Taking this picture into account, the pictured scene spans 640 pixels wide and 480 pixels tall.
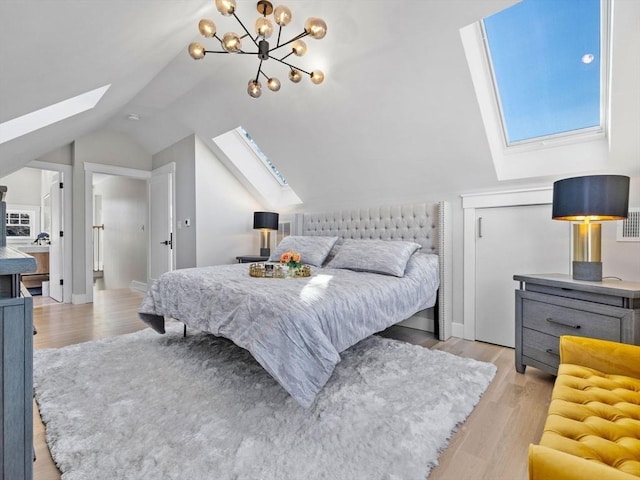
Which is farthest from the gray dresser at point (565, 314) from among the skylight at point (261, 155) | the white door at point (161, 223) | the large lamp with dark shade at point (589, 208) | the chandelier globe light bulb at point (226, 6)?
the white door at point (161, 223)

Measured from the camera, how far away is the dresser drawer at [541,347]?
6.71 feet

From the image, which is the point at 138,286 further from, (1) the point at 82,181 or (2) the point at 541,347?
(2) the point at 541,347

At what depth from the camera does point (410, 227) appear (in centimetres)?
342

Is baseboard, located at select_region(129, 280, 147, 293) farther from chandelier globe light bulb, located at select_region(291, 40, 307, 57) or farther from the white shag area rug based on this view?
chandelier globe light bulb, located at select_region(291, 40, 307, 57)

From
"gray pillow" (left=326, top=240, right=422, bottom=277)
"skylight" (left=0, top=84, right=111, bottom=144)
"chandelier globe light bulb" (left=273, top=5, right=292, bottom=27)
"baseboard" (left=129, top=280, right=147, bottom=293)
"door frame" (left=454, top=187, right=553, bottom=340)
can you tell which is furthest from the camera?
"baseboard" (left=129, top=280, right=147, bottom=293)

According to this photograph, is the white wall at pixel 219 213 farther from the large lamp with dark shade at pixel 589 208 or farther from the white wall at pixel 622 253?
the white wall at pixel 622 253

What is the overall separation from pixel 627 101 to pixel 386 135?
1.75m

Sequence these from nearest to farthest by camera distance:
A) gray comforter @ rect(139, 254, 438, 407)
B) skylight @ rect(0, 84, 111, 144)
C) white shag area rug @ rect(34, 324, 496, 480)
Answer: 1. white shag area rug @ rect(34, 324, 496, 480)
2. gray comforter @ rect(139, 254, 438, 407)
3. skylight @ rect(0, 84, 111, 144)

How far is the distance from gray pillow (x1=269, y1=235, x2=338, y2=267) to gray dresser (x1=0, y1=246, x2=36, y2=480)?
Answer: 2.79m

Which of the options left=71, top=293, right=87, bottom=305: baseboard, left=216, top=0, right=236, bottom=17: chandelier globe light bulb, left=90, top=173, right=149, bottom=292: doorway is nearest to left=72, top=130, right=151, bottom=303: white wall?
left=71, top=293, right=87, bottom=305: baseboard

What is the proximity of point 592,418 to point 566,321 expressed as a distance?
1.15m

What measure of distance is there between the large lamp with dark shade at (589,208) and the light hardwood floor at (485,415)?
84cm

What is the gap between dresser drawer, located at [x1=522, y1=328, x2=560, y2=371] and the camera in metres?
2.04

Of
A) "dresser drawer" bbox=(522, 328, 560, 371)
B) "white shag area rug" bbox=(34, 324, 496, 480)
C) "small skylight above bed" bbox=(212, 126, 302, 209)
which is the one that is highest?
"small skylight above bed" bbox=(212, 126, 302, 209)
